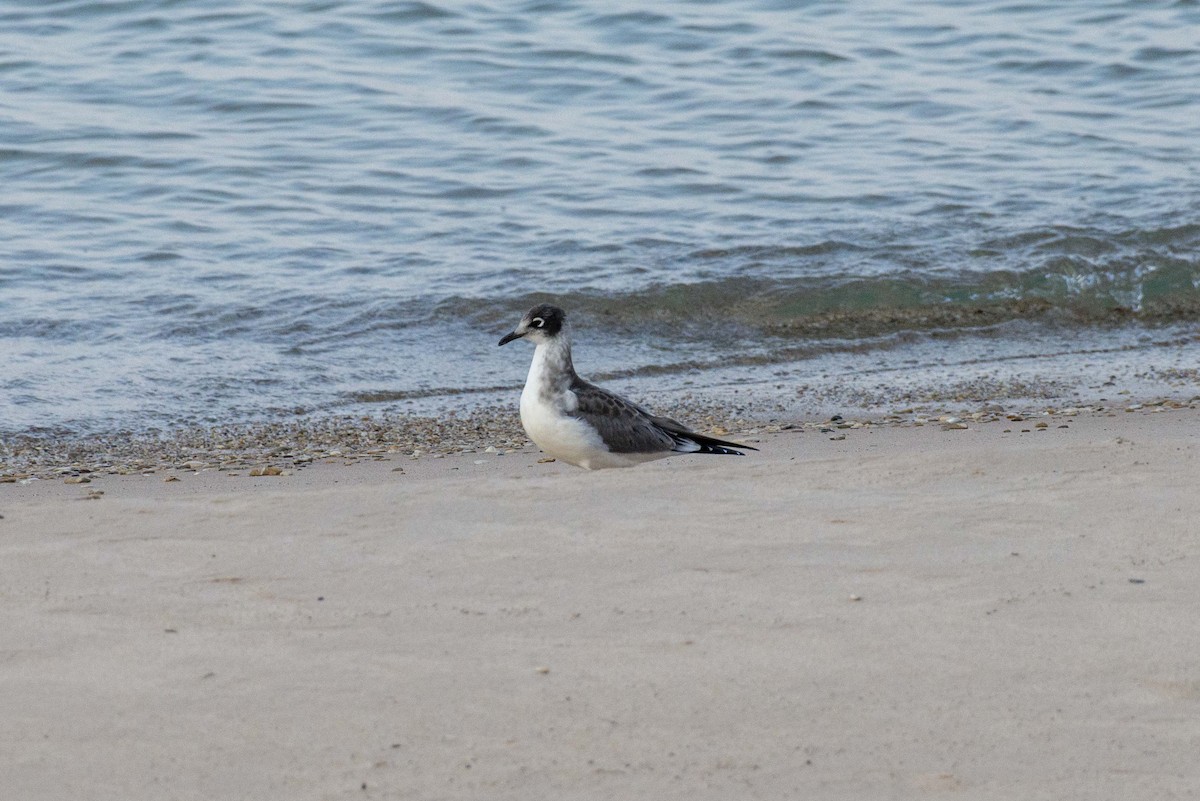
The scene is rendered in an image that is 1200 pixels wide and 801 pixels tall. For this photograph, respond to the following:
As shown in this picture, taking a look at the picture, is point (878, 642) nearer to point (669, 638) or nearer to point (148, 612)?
point (669, 638)

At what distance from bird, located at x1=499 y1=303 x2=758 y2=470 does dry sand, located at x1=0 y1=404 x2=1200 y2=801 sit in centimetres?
96

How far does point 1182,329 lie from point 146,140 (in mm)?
8918

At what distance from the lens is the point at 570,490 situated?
545 cm

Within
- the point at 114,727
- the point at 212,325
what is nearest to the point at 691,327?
the point at 212,325

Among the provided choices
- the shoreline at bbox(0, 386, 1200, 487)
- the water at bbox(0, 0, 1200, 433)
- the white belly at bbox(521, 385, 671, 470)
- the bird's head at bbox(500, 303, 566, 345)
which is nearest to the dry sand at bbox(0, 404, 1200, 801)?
the white belly at bbox(521, 385, 671, 470)

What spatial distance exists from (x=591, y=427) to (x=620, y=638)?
2.74m

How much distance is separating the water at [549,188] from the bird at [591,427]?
2007 mm

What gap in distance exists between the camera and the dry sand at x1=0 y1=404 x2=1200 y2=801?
3342 mm

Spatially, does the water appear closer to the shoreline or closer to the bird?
the shoreline

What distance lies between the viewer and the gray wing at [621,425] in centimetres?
671

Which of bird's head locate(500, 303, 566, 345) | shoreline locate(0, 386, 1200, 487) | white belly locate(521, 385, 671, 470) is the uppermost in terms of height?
bird's head locate(500, 303, 566, 345)

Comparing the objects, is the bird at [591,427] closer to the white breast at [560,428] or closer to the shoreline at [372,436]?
the white breast at [560,428]

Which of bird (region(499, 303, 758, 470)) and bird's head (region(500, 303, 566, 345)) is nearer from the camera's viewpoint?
bird (region(499, 303, 758, 470))

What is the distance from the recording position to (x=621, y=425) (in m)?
6.76
